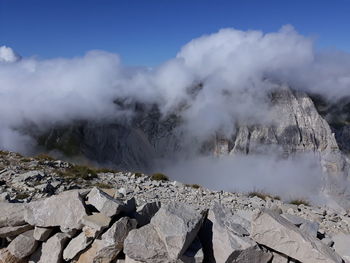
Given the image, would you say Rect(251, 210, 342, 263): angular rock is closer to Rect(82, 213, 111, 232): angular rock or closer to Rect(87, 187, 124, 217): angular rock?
Rect(87, 187, 124, 217): angular rock

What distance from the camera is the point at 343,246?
905 centimetres

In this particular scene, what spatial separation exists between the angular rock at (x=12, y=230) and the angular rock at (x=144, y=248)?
9.59 ft

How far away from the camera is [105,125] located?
123 meters

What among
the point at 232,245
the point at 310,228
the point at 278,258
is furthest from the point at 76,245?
the point at 310,228

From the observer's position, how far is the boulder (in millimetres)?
7887

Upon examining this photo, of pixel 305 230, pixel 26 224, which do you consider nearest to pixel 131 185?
pixel 26 224

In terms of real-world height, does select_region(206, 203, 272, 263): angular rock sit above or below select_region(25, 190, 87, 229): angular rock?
below

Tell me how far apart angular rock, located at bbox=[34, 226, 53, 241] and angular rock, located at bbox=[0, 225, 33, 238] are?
20.4 inches

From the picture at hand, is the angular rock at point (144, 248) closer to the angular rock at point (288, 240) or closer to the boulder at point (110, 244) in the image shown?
the boulder at point (110, 244)

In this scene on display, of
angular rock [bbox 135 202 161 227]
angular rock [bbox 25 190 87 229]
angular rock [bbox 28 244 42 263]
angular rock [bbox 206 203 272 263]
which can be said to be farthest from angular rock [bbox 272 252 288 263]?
angular rock [bbox 28 244 42 263]

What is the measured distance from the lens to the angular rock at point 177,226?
750 cm

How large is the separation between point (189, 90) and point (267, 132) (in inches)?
1784

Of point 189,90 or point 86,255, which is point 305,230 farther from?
point 189,90

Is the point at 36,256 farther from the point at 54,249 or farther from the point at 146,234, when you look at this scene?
the point at 146,234
